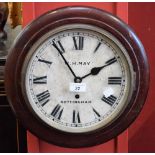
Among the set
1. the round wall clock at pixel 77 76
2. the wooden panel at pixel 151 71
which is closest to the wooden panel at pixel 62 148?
the round wall clock at pixel 77 76

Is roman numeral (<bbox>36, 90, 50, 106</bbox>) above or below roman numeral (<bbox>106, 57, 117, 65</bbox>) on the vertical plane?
below

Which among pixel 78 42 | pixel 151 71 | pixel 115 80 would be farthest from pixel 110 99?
pixel 151 71

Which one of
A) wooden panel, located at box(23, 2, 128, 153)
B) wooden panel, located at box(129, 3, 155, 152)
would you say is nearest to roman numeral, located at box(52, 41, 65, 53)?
wooden panel, located at box(23, 2, 128, 153)

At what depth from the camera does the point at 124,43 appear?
27.8 inches

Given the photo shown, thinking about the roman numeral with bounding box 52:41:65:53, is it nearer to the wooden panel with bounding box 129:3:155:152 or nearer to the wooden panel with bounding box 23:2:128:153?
the wooden panel with bounding box 23:2:128:153

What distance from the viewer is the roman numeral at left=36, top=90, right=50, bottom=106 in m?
0.73

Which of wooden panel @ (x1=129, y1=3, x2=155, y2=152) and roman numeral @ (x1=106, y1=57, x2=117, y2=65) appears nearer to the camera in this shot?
roman numeral @ (x1=106, y1=57, x2=117, y2=65)

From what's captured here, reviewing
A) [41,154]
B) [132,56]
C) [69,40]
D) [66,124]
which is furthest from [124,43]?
[41,154]

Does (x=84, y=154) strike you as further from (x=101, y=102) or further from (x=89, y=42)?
(x=89, y=42)

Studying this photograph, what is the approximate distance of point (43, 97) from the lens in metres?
0.73

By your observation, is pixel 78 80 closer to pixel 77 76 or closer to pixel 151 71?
pixel 77 76

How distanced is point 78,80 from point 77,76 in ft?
0.04

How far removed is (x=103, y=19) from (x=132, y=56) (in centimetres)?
12

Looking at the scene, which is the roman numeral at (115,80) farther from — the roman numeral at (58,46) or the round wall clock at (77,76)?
the roman numeral at (58,46)
